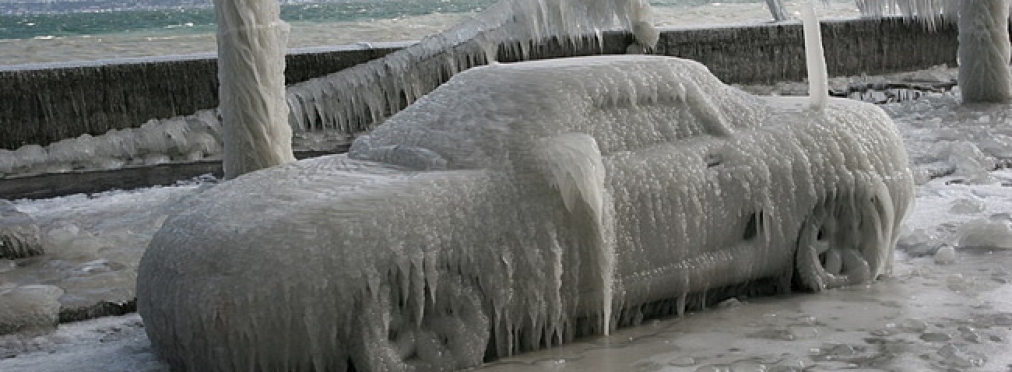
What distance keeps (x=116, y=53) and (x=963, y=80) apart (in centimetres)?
1257

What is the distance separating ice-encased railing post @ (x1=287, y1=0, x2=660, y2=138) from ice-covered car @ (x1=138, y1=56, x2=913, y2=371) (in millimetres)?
5916

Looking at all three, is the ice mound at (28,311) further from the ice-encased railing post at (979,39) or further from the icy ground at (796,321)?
the ice-encased railing post at (979,39)

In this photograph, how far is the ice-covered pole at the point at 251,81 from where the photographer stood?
701cm

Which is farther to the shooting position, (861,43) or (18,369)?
(861,43)

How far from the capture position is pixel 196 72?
11031mm

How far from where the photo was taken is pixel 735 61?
13.9 metres

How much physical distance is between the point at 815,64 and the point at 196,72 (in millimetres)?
6937

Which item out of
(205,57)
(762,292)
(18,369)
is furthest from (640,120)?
(205,57)

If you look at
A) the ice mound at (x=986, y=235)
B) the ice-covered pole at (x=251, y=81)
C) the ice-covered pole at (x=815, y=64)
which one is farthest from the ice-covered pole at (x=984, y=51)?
the ice-covered pole at (x=251, y=81)

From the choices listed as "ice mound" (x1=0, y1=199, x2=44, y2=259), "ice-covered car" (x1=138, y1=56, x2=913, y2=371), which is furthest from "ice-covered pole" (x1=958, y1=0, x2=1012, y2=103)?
"ice mound" (x1=0, y1=199, x2=44, y2=259)

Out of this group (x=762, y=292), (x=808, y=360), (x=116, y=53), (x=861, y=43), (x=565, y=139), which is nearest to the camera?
(x=808, y=360)

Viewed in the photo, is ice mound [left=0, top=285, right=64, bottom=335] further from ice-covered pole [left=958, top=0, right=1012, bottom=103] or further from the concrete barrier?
ice-covered pole [left=958, top=0, right=1012, bottom=103]

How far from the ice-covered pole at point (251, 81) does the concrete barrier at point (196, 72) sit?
397 centimetres

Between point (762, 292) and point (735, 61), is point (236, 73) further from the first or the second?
point (735, 61)
